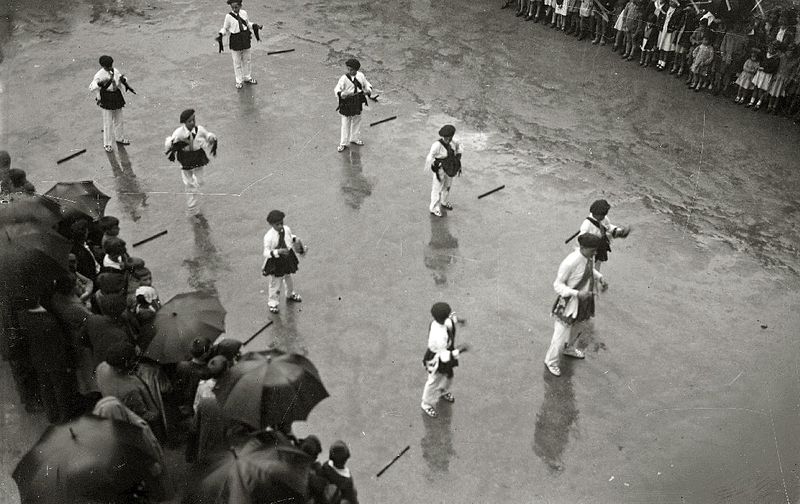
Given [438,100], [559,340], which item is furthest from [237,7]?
[559,340]

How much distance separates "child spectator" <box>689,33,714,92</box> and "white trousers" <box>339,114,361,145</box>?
6784 millimetres

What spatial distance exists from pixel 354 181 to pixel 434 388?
16.6 ft

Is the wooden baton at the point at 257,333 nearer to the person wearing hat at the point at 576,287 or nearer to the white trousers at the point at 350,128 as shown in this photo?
the person wearing hat at the point at 576,287

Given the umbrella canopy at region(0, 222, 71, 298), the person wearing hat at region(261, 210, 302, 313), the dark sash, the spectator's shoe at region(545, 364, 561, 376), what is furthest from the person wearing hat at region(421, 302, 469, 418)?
the dark sash

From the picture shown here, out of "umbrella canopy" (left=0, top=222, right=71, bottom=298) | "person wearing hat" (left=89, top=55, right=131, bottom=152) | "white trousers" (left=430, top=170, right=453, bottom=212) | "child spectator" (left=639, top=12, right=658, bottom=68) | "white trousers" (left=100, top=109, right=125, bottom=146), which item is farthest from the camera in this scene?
"child spectator" (left=639, top=12, right=658, bottom=68)

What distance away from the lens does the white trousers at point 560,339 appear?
8.62 metres

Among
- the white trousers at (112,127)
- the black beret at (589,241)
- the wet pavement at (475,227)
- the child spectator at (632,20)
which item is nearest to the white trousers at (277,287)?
the wet pavement at (475,227)

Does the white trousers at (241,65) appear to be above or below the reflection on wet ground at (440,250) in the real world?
above

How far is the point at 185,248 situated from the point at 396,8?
9884 millimetres

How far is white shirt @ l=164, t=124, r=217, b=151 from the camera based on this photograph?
1085 centimetres

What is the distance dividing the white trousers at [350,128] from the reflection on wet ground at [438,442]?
5.89m

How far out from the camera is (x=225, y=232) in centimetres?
1116

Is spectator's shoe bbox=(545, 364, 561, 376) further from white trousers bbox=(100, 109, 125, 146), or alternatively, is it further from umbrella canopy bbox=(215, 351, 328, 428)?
white trousers bbox=(100, 109, 125, 146)

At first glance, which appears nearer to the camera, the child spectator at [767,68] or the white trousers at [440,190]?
the white trousers at [440,190]
